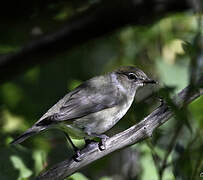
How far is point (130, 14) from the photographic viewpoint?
3508 millimetres

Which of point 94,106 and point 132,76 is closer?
point 94,106

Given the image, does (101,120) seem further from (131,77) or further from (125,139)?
(125,139)

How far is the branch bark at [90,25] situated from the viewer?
11.3 ft

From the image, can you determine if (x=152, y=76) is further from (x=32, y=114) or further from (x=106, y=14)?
(x=32, y=114)

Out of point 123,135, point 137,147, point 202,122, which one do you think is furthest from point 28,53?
point 202,122

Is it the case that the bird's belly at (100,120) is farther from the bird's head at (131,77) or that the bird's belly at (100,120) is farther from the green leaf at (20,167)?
the green leaf at (20,167)

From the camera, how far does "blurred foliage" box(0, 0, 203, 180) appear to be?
278cm

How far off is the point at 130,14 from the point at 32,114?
1345 mm

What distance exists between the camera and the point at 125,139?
2188 millimetres

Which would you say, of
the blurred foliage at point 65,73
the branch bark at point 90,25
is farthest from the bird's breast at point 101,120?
the branch bark at point 90,25

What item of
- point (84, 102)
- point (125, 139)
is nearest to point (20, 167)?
point (125, 139)

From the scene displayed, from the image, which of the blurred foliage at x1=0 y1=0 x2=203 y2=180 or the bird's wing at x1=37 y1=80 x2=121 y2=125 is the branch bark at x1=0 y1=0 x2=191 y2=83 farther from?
the bird's wing at x1=37 y1=80 x2=121 y2=125

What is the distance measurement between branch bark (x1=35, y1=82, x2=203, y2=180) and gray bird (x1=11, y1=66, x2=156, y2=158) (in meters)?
0.54

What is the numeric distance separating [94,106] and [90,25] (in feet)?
→ 2.37
